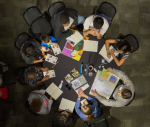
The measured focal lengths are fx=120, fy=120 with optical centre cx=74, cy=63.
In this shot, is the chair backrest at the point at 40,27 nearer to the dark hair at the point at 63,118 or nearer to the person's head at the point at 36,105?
the person's head at the point at 36,105

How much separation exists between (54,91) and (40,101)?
0.38 metres

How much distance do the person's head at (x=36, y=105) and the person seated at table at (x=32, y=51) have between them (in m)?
0.98

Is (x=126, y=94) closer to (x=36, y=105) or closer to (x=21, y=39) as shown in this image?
(x=36, y=105)

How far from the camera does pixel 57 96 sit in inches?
112

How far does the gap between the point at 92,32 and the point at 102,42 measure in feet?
1.11

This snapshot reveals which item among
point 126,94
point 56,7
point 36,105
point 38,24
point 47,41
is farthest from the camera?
point 38,24

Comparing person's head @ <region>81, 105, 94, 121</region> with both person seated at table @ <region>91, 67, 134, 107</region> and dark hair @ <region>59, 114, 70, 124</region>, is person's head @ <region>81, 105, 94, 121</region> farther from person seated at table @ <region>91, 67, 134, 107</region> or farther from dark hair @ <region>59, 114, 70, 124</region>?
dark hair @ <region>59, 114, 70, 124</region>

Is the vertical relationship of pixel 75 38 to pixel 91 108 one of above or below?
above

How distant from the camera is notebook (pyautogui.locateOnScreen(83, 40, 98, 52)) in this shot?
2.82 meters

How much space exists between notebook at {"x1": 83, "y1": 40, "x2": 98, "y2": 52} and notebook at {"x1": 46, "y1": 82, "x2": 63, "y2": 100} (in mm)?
1135

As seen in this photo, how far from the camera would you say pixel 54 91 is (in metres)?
2.84

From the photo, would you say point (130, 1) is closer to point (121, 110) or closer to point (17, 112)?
point (121, 110)

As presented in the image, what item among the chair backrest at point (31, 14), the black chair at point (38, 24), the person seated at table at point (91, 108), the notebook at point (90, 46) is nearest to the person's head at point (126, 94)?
the person seated at table at point (91, 108)

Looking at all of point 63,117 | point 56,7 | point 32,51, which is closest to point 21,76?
point 32,51
